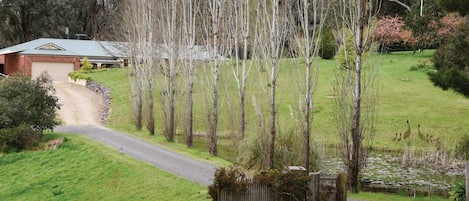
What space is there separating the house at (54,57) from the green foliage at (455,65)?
120ft

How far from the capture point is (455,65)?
47.8ft

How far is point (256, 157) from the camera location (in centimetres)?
1700

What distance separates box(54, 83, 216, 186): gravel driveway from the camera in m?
17.0

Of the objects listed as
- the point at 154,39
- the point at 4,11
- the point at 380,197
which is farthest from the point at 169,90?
the point at 4,11

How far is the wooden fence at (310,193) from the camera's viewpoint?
37.7 ft

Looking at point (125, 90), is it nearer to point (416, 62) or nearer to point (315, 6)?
point (416, 62)

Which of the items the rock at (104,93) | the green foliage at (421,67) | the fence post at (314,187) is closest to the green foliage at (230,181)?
the fence post at (314,187)

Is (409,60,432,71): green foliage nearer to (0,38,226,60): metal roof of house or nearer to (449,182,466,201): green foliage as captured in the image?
(0,38,226,60): metal roof of house

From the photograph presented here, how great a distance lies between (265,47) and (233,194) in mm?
10667

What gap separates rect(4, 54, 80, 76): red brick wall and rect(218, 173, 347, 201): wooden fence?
40567 millimetres

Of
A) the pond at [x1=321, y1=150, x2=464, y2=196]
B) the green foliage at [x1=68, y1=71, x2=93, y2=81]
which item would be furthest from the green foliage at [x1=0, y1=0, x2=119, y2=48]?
the pond at [x1=321, y1=150, x2=464, y2=196]

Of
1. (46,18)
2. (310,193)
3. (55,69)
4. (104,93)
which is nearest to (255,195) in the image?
(310,193)

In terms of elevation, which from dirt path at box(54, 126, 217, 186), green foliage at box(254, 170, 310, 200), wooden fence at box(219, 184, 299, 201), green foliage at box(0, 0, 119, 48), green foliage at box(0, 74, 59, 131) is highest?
green foliage at box(0, 0, 119, 48)

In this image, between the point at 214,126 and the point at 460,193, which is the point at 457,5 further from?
the point at 214,126
